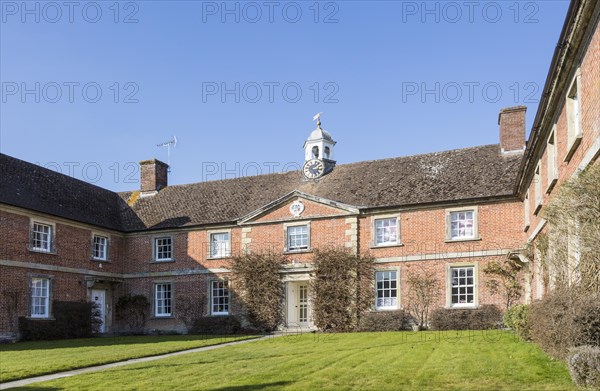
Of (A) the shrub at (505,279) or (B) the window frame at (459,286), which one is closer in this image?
(A) the shrub at (505,279)

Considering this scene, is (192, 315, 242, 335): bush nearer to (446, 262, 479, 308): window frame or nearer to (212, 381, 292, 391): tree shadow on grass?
(446, 262, 479, 308): window frame

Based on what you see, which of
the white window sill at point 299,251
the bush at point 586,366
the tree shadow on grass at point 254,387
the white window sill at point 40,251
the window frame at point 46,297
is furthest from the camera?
the white window sill at point 299,251

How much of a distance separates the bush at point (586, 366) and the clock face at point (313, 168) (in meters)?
22.3

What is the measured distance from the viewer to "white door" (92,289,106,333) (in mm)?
30766

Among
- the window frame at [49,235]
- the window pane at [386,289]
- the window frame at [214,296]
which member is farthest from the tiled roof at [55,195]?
the window pane at [386,289]

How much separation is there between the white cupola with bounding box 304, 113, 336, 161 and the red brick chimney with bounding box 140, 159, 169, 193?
8774 millimetres

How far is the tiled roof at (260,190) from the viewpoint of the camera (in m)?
26.7

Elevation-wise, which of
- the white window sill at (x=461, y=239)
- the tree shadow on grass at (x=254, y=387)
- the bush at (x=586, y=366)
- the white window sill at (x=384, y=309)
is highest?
the white window sill at (x=461, y=239)

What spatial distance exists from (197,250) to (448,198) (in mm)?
12259

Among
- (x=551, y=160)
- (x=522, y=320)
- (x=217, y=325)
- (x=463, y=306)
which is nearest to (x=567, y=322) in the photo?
(x=551, y=160)

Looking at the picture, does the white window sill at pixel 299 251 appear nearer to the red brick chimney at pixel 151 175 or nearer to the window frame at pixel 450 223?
the window frame at pixel 450 223

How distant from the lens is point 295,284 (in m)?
29.2

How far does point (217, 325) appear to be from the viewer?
29422 mm

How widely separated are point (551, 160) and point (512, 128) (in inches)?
436
